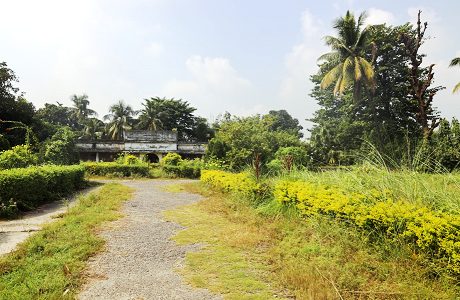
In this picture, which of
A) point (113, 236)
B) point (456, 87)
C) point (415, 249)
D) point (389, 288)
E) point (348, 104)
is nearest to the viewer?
point (389, 288)

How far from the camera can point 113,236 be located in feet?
19.8

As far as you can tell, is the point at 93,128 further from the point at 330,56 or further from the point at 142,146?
the point at 330,56

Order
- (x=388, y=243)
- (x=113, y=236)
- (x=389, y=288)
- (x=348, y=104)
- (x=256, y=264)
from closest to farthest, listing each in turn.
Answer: (x=389, y=288), (x=388, y=243), (x=256, y=264), (x=113, y=236), (x=348, y=104)

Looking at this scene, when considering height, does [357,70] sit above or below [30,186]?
above

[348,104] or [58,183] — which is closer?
[58,183]

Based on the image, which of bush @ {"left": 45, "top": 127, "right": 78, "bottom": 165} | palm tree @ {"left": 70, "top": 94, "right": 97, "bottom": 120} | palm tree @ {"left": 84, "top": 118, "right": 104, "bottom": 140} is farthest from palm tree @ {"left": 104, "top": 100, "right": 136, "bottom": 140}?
bush @ {"left": 45, "top": 127, "right": 78, "bottom": 165}

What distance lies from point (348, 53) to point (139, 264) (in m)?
26.0

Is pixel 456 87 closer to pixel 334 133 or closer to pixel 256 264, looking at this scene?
pixel 334 133

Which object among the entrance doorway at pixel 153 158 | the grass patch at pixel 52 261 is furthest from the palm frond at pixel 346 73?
the grass patch at pixel 52 261

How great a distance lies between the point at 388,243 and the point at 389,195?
1103 mm

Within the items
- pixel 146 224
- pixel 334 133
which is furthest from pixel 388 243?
pixel 334 133

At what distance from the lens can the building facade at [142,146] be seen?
30703 millimetres

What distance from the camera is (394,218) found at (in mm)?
4109

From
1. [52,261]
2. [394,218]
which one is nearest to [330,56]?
[394,218]
